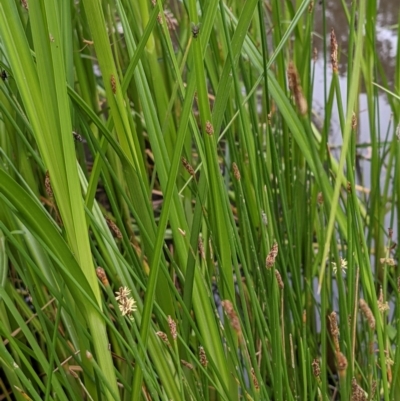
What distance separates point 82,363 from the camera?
1.87 ft

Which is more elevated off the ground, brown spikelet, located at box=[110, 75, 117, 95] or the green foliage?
brown spikelet, located at box=[110, 75, 117, 95]

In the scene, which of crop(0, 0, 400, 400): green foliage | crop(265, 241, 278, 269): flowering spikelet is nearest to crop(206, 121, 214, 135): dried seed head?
crop(0, 0, 400, 400): green foliage

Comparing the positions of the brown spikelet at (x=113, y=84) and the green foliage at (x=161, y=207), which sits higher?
the brown spikelet at (x=113, y=84)

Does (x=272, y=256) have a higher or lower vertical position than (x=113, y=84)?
lower

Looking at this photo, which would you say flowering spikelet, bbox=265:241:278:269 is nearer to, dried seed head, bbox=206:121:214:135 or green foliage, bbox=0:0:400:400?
green foliage, bbox=0:0:400:400

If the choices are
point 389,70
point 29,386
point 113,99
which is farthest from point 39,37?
point 389,70

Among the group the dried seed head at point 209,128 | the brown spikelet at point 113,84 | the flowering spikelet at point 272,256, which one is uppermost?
the brown spikelet at point 113,84

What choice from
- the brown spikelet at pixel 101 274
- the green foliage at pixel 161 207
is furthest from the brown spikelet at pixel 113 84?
the brown spikelet at pixel 101 274

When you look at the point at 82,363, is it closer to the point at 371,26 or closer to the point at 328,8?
the point at 371,26

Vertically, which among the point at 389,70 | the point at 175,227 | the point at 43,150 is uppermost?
the point at 43,150

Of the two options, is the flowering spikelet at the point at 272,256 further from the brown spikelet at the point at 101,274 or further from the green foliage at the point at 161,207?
the brown spikelet at the point at 101,274

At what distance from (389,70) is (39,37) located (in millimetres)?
1716

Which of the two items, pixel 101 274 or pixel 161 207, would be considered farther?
pixel 161 207

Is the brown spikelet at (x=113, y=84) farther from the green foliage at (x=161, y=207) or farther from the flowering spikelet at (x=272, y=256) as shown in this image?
the flowering spikelet at (x=272, y=256)
